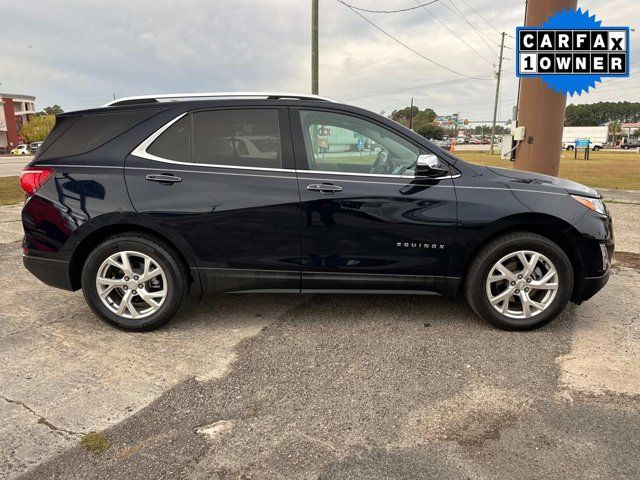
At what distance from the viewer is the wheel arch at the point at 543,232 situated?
137 inches

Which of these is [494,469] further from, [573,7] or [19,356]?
[573,7]

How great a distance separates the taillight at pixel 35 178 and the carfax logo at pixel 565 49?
6900 mm

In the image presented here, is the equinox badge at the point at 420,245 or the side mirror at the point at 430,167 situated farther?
the equinox badge at the point at 420,245

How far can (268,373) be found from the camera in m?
3.03

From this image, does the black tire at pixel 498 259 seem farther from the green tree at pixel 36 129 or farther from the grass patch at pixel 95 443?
the green tree at pixel 36 129

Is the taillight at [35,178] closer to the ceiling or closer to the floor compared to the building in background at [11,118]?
closer to the floor

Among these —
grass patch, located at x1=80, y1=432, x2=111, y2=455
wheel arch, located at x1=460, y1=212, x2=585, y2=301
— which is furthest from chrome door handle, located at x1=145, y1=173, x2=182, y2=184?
wheel arch, located at x1=460, y1=212, x2=585, y2=301

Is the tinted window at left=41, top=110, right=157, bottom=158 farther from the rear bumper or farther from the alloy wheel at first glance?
the alloy wheel

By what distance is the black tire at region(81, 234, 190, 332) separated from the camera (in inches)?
138

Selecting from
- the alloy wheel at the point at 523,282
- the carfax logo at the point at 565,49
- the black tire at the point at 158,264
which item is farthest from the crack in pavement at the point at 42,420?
the carfax logo at the point at 565,49

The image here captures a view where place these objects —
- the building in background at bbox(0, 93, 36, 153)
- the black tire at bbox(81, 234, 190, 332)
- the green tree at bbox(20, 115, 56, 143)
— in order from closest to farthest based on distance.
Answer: the black tire at bbox(81, 234, 190, 332) < the building in background at bbox(0, 93, 36, 153) < the green tree at bbox(20, 115, 56, 143)

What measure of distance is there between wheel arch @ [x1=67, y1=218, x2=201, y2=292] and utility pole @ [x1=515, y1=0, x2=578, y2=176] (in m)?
6.20

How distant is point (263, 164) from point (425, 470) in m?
2.36

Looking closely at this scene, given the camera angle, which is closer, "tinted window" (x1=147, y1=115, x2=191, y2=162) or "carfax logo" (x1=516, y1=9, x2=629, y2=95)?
"tinted window" (x1=147, y1=115, x2=191, y2=162)
